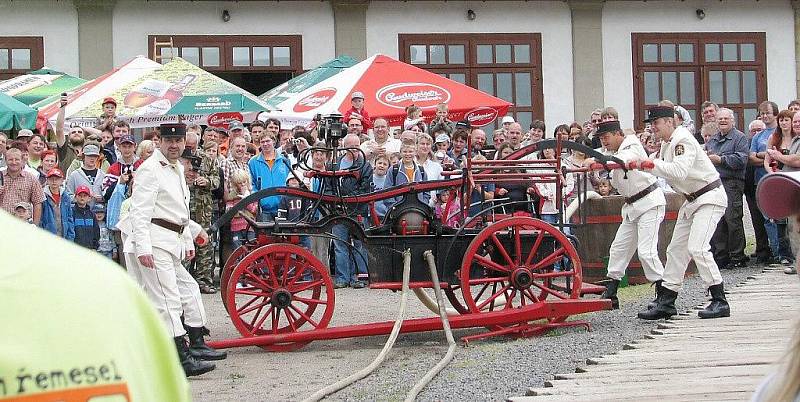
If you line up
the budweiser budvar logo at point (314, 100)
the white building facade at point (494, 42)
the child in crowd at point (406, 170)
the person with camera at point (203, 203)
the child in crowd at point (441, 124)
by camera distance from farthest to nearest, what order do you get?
the white building facade at point (494, 42)
the budweiser budvar logo at point (314, 100)
the child in crowd at point (441, 124)
the child in crowd at point (406, 170)
the person with camera at point (203, 203)

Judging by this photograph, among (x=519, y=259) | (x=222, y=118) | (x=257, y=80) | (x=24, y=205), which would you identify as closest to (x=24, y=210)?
(x=24, y=205)

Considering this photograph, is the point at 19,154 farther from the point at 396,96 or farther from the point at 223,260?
the point at 396,96

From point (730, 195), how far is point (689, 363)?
285 inches

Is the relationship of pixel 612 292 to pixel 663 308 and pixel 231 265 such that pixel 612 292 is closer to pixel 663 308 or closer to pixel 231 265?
pixel 663 308

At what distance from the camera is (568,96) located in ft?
76.8

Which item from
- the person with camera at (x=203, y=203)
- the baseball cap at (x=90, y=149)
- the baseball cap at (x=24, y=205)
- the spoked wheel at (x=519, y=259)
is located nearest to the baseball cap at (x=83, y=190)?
the baseball cap at (x=90, y=149)

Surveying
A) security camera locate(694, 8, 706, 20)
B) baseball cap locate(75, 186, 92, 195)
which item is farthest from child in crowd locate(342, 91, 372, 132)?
security camera locate(694, 8, 706, 20)

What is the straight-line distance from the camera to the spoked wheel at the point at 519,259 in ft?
33.2

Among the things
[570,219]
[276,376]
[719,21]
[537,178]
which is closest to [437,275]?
[537,178]

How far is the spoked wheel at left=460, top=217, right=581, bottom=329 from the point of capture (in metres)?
10.1

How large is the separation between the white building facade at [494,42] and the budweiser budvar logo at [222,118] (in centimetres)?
461

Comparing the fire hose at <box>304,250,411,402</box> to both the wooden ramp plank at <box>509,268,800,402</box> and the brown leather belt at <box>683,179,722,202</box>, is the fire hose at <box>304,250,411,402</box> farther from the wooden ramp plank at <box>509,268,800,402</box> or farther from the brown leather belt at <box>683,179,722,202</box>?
the brown leather belt at <box>683,179,722,202</box>

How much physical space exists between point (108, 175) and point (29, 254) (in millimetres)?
11862

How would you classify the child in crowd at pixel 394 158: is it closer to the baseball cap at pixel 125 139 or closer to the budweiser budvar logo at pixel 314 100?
the baseball cap at pixel 125 139
